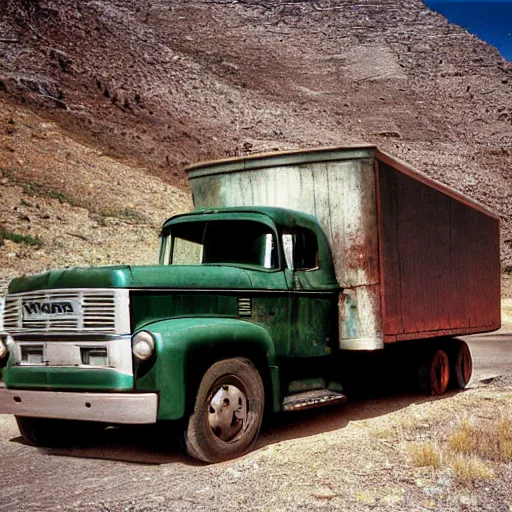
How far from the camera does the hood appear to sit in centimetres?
700

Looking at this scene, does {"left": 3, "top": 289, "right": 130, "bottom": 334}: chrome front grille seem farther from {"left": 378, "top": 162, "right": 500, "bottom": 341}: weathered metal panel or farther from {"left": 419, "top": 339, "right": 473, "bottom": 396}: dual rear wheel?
{"left": 419, "top": 339, "right": 473, "bottom": 396}: dual rear wheel

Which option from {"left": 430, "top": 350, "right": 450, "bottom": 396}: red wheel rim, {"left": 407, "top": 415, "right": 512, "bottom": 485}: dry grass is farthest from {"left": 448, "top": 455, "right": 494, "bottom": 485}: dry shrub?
{"left": 430, "top": 350, "right": 450, "bottom": 396}: red wheel rim

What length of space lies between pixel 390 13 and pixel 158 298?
101 m

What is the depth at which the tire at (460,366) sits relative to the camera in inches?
489

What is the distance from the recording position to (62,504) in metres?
5.97

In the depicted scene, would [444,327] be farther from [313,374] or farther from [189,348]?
[189,348]

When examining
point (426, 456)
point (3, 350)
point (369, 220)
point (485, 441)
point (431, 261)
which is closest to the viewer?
point (426, 456)

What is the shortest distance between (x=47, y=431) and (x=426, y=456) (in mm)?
3766

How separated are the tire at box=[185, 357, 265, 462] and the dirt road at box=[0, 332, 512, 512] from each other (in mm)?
157

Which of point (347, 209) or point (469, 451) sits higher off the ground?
point (347, 209)

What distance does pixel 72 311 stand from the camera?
7.15 metres

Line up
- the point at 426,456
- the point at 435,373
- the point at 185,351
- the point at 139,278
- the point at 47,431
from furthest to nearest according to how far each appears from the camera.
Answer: the point at 435,373, the point at 47,431, the point at 139,278, the point at 185,351, the point at 426,456

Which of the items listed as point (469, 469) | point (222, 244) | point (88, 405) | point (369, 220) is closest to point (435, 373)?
point (369, 220)

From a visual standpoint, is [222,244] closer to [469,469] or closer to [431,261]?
[469,469]
